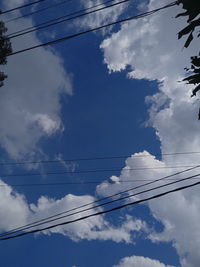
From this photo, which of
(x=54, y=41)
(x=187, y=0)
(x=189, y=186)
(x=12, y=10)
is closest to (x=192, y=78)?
(x=187, y=0)

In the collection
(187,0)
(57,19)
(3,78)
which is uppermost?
(3,78)

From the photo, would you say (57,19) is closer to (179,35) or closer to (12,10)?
(12,10)

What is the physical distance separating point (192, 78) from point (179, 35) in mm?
960

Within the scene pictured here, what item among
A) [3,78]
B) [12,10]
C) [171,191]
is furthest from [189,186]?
[3,78]

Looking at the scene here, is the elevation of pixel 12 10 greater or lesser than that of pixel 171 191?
greater

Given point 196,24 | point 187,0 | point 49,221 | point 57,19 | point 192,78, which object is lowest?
point 49,221

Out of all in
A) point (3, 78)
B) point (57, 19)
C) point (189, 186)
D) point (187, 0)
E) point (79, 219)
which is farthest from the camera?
point (3, 78)

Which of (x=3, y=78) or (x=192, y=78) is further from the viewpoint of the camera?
(x=3, y=78)

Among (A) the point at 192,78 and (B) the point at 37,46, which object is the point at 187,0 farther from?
(B) the point at 37,46

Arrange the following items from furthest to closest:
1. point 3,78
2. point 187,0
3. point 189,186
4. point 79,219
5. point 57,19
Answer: point 3,78, point 57,19, point 79,219, point 189,186, point 187,0

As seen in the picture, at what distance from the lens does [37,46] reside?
734 centimetres

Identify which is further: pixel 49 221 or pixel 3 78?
pixel 3 78

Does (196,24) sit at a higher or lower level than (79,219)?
higher

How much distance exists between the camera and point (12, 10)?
751cm
